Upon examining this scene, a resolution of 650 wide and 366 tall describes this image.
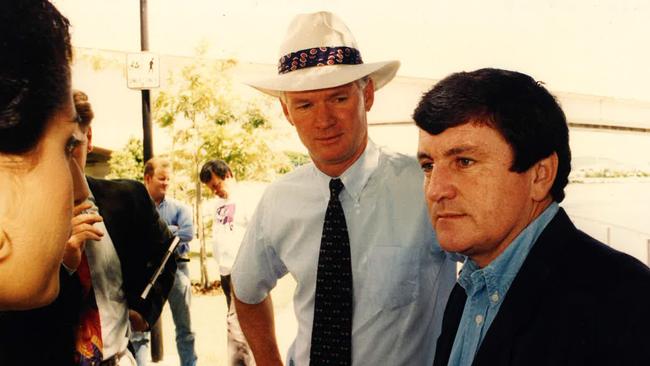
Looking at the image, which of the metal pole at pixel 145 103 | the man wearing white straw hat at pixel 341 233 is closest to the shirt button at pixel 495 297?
the man wearing white straw hat at pixel 341 233

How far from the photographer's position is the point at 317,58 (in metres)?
1.98

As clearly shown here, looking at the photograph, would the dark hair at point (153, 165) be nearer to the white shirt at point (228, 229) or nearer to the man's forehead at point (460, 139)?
the white shirt at point (228, 229)

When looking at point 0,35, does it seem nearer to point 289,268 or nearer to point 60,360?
point 60,360

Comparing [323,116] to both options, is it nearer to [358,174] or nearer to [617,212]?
[358,174]

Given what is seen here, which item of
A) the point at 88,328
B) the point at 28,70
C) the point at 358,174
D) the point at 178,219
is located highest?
the point at 28,70

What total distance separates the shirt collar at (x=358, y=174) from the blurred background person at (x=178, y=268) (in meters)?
2.99

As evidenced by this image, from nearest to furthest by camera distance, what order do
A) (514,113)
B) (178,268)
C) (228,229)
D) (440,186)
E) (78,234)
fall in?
(514,113), (440,186), (78,234), (178,268), (228,229)

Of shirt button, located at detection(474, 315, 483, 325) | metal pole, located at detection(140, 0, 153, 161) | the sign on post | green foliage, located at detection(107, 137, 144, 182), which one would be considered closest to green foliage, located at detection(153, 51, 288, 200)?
metal pole, located at detection(140, 0, 153, 161)

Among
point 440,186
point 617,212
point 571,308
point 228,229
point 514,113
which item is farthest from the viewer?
point 617,212

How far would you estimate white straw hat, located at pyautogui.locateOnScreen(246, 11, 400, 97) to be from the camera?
1910 millimetres

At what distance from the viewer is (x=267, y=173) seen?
9078mm

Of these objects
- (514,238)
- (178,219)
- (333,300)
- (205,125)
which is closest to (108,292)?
(333,300)

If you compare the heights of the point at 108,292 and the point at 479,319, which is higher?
the point at 479,319

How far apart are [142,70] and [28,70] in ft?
16.5
